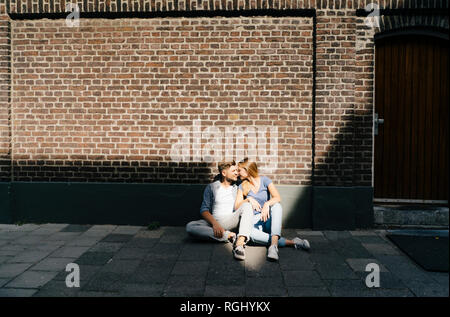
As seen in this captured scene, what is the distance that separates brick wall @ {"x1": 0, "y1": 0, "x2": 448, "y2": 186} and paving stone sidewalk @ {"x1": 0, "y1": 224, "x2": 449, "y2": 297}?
105 cm

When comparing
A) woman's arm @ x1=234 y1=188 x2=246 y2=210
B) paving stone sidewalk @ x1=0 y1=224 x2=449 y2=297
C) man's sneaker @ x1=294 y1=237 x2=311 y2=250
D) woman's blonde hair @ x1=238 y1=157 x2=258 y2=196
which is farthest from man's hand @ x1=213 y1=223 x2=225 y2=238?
man's sneaker @ x1=294 y1=237 x2=311 y2=250

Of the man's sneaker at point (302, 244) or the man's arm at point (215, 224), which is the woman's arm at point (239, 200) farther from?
the man's sneaker at point (302, 244)

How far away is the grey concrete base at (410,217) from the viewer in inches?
231

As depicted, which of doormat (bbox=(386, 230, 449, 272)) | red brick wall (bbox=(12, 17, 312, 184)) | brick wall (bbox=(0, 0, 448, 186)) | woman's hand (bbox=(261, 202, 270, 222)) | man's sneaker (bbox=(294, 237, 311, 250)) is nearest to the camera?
doormat (bbox=(386, 230, 449, 272))

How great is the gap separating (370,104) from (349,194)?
1399mm

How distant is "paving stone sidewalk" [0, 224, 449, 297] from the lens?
3.65 m

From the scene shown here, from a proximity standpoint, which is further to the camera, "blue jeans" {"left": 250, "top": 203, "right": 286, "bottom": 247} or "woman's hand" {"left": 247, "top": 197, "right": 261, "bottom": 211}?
"woman's hand" {"left": 247, "top": 197, "right": 261, "bottom": 211}

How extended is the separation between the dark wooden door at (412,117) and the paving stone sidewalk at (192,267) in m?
1.09

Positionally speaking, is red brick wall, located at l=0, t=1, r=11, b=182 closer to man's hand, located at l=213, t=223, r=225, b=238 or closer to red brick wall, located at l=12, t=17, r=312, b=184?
red brick wall, located at l=12, t=17, r=312, b=184

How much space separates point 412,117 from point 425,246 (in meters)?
2.05

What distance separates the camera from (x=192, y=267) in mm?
4250

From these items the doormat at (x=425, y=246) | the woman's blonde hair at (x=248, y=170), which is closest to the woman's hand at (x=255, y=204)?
the woman's blonde hair at (x=248, y=170)
